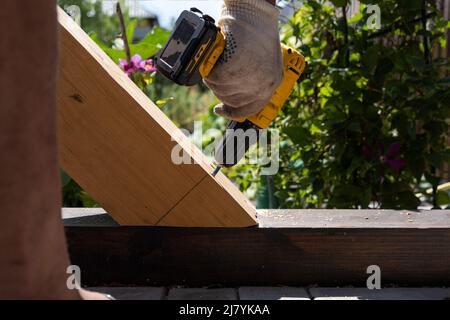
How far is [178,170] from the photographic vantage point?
2082 mm

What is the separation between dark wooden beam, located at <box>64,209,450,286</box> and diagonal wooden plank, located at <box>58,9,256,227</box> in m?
0.08

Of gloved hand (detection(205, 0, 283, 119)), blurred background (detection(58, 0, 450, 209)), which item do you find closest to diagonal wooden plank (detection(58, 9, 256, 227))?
gloved hand (detection(205, 0, 283, 119))

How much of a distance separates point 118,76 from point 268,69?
1.56 ft

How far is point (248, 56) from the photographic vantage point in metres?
2.08

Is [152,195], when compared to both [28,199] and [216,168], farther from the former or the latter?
[28,199]

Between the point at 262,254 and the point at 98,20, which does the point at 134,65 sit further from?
the point at 98,20

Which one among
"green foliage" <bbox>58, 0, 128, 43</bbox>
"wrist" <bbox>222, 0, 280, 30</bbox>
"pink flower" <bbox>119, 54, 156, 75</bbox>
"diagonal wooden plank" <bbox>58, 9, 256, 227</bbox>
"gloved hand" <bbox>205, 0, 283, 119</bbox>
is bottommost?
"diagonal wooden plank" <bbox>58, 9, 256, 227</bbox>

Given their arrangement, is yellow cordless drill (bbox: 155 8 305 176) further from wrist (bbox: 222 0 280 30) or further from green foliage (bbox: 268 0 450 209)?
green foliage (bbox: 268 0 450 209)

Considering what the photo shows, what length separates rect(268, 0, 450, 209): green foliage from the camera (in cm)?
305

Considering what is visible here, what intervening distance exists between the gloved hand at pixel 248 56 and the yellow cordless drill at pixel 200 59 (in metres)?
0.04

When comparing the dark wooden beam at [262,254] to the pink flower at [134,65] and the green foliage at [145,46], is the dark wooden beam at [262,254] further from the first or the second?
the green foliage at [145,46]

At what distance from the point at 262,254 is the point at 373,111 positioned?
1.22 meters
